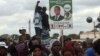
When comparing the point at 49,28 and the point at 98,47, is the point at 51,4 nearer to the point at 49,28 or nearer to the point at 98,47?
the point at 49,28

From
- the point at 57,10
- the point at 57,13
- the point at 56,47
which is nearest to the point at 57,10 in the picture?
the point at 57,10

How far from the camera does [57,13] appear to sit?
1430 cm

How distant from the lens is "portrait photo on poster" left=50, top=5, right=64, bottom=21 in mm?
14219

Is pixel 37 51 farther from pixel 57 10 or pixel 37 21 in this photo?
pixel 57 10

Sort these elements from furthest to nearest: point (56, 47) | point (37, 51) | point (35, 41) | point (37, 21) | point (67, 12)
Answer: point (67, 12)
point (37, 21)
point (35, 41)
point (56, 47)
point (37, 51)

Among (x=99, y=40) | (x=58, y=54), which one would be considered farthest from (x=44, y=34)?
(x=99, y=40)

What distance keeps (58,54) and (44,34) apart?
2204 millimetres

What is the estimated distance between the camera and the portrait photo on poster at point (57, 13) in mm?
14219

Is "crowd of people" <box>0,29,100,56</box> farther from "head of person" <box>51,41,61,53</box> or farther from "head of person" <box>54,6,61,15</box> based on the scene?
"head of person" <box>54,6,61,15</box>

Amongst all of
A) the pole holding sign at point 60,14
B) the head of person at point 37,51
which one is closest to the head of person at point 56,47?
the head of person at point 37,51

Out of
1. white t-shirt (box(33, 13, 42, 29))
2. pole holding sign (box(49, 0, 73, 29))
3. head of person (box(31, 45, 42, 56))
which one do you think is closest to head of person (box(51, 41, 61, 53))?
head of person (box(31, 45, 42, 56))

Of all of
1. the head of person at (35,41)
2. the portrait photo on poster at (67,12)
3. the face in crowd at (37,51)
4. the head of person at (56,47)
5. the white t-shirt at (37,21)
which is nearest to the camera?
the face in crowd at (37,51)

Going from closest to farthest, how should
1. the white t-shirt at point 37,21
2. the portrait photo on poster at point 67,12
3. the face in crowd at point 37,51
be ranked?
the face in crowd at point 37,51, the white t-shirt at point 37,21, the portrait photo on poster at point 67,12

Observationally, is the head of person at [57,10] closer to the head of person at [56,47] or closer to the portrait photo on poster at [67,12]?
the portrait photo on poster at [67,12]
